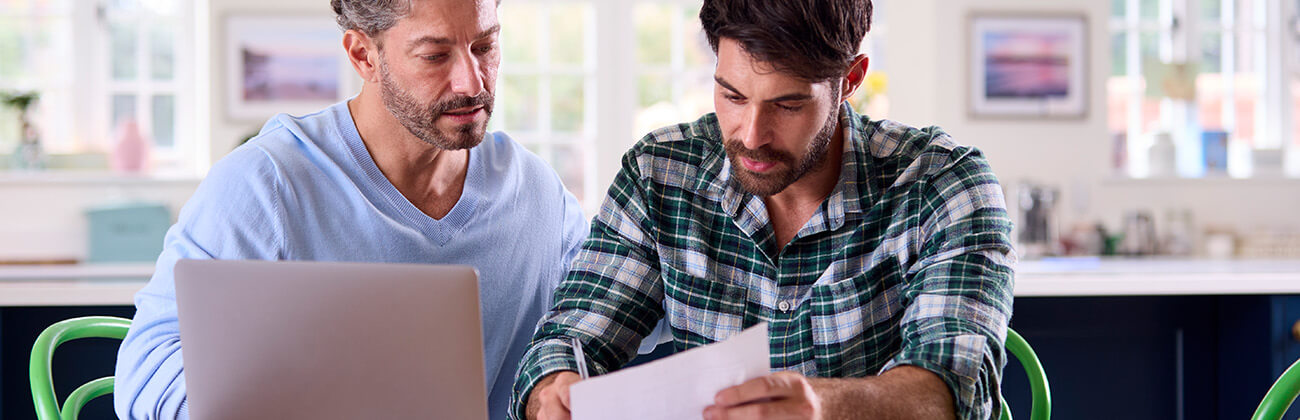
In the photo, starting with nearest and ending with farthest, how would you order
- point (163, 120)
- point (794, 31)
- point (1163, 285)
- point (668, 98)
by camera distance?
point (794, 31) < point (1163, 285) < point (163, 120) < point (668, 98)

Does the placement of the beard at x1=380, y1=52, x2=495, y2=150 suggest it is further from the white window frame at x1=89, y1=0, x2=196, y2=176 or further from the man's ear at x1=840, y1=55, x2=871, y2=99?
the white window frame at x1=89, y1=0, x2=196, y2=176

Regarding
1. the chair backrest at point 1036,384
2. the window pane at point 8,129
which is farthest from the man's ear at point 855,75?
the window pane at point 8,129

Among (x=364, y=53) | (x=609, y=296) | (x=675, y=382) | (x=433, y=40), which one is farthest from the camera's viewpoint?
(x=364, y=53)

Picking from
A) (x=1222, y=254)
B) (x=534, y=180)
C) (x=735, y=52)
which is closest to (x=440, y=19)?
(x=534, y=180)

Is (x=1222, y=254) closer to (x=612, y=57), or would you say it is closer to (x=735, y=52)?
(x=612, y=57)

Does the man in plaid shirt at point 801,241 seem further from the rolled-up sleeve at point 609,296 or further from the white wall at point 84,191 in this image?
the white wall at point 84,191

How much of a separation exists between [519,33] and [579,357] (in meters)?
4.14

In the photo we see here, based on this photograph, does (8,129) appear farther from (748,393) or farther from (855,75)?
(748,393)

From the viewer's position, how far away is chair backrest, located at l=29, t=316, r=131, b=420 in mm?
1365

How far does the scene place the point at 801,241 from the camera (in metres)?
1.39

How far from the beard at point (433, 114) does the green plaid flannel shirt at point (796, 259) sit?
0.78ft

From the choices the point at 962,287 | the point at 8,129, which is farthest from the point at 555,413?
the point at 8,129

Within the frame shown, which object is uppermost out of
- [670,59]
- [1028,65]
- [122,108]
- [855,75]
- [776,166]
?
[670,59]

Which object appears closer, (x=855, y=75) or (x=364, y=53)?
(x=855, y=75)
